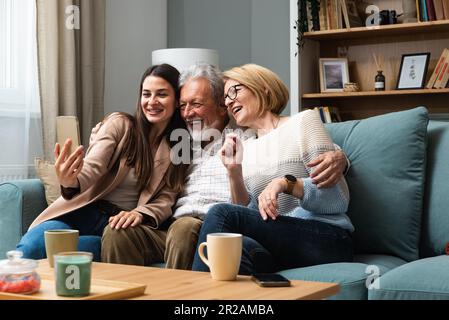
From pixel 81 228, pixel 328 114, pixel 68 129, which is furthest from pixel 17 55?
pixel 328 114

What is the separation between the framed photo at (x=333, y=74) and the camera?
4137 mm

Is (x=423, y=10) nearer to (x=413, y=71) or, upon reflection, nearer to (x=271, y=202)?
(x=413, y=71)

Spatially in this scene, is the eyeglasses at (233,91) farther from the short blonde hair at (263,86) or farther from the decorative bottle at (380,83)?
the decorative bottle at (380,83)

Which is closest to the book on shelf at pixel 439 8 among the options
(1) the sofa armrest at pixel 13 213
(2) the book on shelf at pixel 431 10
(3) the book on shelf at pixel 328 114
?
(2) the book on shelf at pixel 431 10

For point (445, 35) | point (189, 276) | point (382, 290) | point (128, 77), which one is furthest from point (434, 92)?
point (189, 276)

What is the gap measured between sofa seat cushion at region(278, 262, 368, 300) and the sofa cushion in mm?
292

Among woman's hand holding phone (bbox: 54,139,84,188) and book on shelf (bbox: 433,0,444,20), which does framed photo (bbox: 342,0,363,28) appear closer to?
book on shelf (bbox: 433,0,444,20)

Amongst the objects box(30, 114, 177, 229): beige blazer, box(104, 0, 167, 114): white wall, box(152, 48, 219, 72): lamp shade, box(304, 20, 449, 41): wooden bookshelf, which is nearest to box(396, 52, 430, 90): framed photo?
box(304, 20, 449, 41): wooden bookshelf

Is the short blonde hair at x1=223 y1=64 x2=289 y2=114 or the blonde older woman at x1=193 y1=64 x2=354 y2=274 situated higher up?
the short blonde hair at x1=223 y1=64 x2=289 y2=114

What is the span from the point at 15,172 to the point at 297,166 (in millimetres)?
1913

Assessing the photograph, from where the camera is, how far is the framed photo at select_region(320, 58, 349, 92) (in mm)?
4137

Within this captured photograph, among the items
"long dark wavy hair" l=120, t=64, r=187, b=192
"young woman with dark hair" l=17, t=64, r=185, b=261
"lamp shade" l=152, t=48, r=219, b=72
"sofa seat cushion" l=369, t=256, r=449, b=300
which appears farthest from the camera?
"lamp shade" l=152, t=48, r=219, b=72
